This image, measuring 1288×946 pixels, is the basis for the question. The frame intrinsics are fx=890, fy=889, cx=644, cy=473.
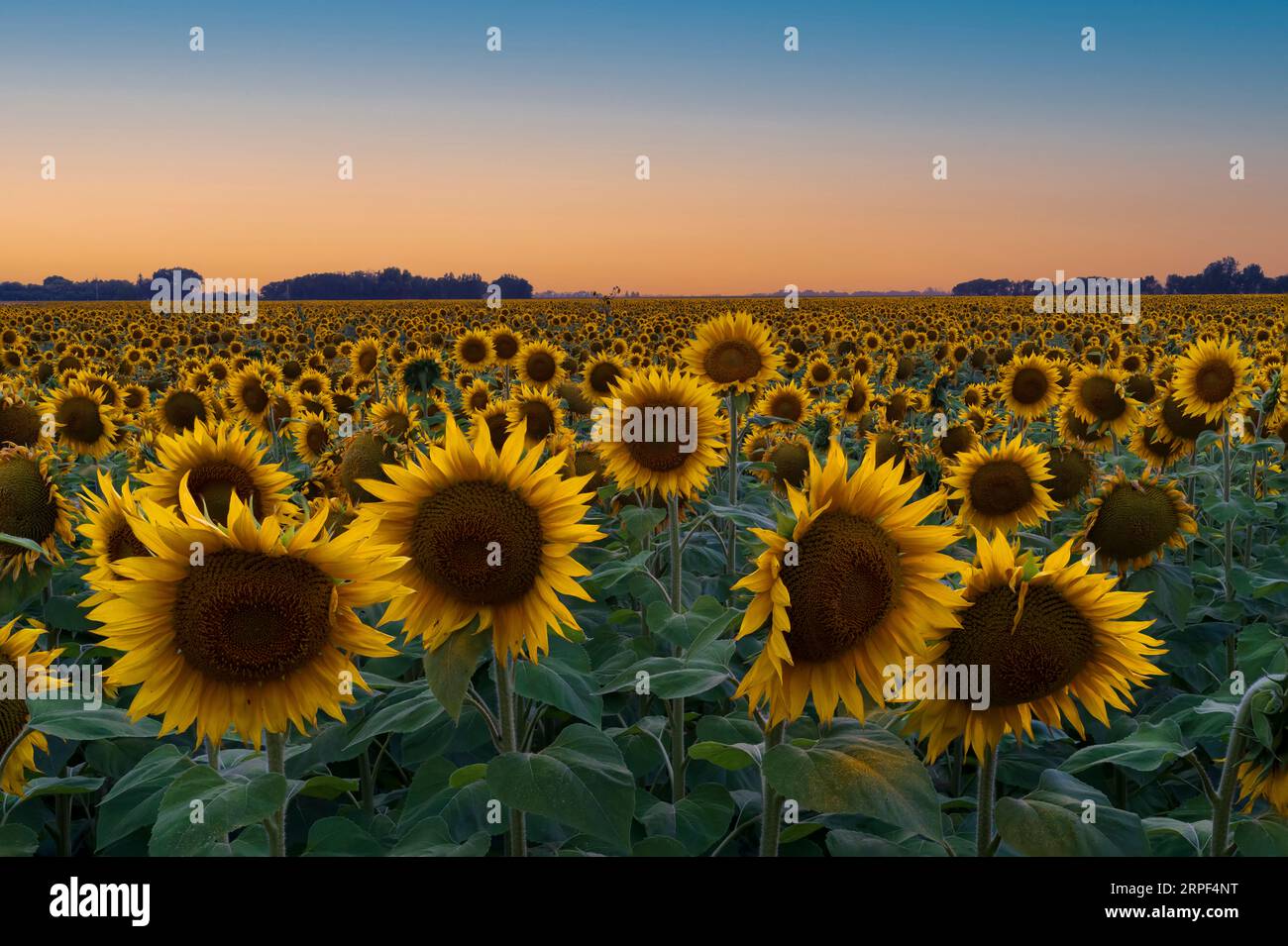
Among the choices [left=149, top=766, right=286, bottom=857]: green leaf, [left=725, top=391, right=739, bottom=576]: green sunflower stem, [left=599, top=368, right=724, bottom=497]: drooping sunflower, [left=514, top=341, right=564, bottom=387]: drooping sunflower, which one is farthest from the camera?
[left=514, top=341, right=564, bottom=387]: drooping sunflower

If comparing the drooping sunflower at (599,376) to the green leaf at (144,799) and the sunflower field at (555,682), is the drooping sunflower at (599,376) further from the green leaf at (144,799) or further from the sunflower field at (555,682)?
the green leaf at (144,799)

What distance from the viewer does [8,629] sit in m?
3.09

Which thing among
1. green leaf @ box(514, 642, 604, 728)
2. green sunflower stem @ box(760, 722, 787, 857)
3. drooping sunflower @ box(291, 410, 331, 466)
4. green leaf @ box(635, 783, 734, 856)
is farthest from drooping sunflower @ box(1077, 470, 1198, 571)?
drooping sunflower @ box(291, 410, 331, 466)

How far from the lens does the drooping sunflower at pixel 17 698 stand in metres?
3.01

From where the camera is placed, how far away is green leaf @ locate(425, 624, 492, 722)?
261 centimetres

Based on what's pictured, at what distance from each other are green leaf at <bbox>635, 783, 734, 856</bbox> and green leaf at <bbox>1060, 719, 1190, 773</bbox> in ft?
4.51

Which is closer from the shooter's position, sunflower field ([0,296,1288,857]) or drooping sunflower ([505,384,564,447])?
sunflower field ([0,296,1288,857])

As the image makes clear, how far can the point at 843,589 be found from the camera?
2697mm

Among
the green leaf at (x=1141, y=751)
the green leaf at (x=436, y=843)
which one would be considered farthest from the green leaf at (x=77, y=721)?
the green leaf at (x=1141, y=751)

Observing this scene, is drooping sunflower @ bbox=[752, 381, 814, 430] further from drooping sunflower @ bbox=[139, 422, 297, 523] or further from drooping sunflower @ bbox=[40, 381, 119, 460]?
drooping sunflower @ bbox=[139, 422, 297, 523]

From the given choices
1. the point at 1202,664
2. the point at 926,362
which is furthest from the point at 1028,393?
the point at 926,362

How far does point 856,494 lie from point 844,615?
39cm

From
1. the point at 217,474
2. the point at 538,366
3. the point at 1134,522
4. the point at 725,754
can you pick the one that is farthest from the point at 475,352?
the point at 725,754

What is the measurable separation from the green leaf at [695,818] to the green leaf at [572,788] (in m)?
0.93
